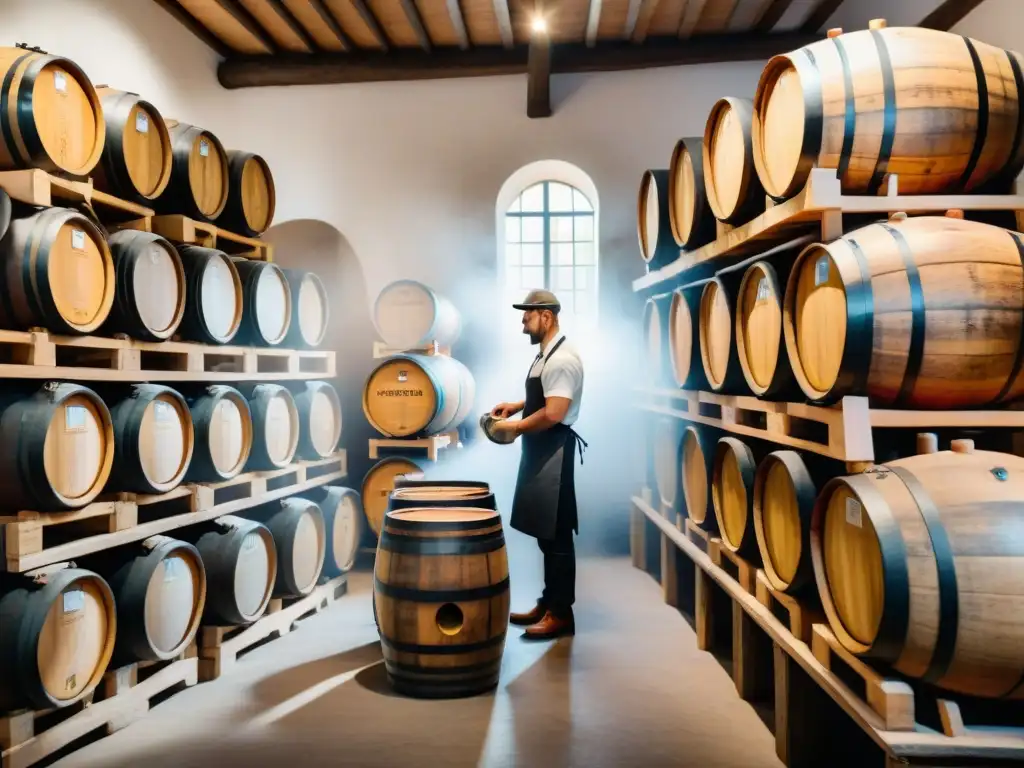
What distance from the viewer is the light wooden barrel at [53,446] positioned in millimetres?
2965

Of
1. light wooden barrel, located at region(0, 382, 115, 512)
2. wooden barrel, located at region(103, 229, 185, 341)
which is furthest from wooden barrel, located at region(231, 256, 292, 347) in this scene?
light wooden barrel, located at region(0, 382, 115, 512)

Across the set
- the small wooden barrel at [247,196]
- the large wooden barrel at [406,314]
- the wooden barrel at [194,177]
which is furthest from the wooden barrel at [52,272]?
the large wooden barrel at [406,314]

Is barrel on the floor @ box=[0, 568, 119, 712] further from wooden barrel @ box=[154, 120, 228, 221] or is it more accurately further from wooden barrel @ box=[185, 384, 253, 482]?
wooden barrel @ box=[154, 120, 228, 221]

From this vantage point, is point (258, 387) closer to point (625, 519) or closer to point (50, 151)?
point (50, 151)

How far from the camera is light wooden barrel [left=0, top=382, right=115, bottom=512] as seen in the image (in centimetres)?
296

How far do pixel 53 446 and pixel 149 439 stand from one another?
23.2 inches

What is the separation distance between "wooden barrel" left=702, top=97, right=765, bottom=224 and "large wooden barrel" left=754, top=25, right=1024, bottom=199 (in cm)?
59

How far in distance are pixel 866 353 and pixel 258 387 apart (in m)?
3.59

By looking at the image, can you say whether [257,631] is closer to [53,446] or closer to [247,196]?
[53,446]

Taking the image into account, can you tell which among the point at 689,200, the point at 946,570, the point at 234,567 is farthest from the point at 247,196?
the point at 946,570

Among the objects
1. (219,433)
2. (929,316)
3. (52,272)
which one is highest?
(52,272)

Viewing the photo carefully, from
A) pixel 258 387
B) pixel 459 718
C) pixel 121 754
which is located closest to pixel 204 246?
pixel 258 387

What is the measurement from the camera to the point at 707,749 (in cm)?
305

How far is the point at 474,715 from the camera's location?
3381mm
